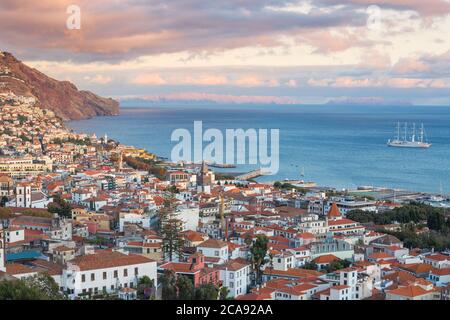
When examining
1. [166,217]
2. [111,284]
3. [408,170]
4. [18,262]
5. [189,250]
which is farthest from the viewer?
[408,170]

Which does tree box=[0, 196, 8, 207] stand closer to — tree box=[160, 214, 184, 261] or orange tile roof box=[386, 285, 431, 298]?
tree box=[160, 214, 184, 261]

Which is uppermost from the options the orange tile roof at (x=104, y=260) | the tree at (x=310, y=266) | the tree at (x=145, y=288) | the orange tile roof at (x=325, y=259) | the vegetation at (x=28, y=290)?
the vegetation at (x=28, y=290)

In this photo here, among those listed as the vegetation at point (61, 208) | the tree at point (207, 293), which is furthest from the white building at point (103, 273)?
the vegetation at point (61, 208)

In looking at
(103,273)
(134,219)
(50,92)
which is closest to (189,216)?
(134,219)

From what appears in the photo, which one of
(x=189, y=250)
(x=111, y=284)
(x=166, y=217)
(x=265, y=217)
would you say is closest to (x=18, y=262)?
(x=111, y=284)

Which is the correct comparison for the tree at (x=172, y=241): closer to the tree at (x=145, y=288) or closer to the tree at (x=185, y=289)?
the tree at (x=145, y=288)
